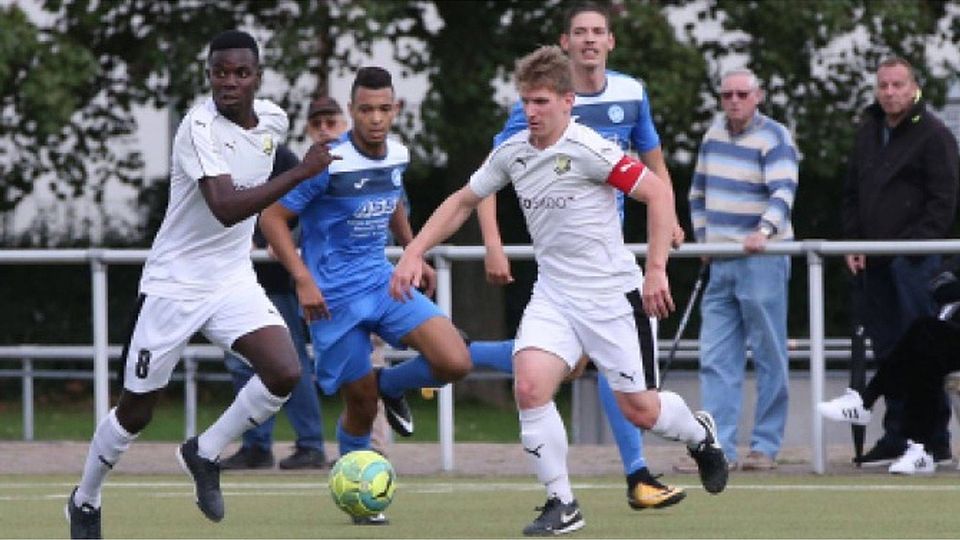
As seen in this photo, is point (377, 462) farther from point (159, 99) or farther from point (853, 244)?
point (159, 99)

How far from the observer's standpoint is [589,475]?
1476 cm

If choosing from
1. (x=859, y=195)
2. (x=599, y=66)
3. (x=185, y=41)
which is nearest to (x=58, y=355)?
(x=185, y=41)

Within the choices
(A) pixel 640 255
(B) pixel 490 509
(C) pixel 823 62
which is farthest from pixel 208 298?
(C) pixel 823 62

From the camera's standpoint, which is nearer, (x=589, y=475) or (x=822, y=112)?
(x=589, y=475)

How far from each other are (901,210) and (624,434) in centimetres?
318

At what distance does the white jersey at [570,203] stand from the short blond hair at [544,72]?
0.82 ft

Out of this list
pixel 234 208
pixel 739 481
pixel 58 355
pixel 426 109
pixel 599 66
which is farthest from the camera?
pixel 426 109

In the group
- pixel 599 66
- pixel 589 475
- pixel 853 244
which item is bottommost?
pixel 589 475

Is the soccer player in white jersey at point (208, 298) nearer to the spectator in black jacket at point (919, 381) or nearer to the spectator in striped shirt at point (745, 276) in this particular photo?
the spectator in striped shirt at point (745, 276)

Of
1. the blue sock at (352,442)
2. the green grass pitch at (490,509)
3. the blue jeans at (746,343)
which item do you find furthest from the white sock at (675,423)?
the blue jeans at (746,343)

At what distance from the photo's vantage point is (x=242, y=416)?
37.6 ft

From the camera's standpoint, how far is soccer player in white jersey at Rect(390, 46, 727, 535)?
11258mm

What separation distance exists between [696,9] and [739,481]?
40.7 ft

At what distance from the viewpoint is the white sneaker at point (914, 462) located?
14.4 m
